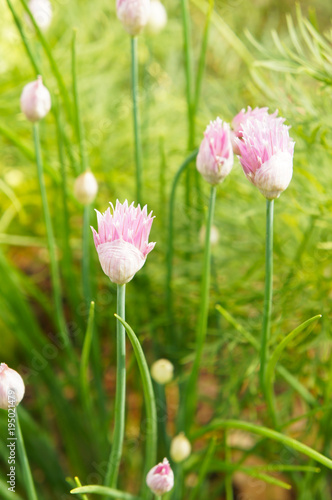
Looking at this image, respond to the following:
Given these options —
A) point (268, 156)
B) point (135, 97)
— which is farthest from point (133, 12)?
point (268, 156)

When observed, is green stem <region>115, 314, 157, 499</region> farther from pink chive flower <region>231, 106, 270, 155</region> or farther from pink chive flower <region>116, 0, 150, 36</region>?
pink chive flower <region>116, 0, 150, 36</region>

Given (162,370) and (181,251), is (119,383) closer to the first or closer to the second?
(162,370)

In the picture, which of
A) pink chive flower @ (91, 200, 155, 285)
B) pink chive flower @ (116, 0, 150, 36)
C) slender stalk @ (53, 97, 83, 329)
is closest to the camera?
pink chive flower @ (91, 200, 155, 285)

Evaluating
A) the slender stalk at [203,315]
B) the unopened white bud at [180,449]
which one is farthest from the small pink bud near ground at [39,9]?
the unopened white bud at [180,449]

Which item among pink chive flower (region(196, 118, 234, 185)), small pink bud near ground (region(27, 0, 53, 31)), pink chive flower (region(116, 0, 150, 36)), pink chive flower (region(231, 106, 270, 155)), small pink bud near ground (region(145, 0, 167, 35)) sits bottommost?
pink chive flower (region(196, 118, 234, 185))

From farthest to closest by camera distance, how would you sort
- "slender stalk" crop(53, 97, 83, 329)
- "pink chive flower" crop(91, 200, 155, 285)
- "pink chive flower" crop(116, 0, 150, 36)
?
"slender stalk" crop(53, 97, 83, 329), "pink chive flower" crop(116, 0, 150, 36), "pink chive flower" crop(91, 200, 155, 285)

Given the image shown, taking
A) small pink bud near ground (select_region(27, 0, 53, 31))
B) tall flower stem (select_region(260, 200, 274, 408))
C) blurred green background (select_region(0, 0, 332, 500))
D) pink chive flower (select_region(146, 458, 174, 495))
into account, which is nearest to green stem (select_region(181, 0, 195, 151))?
blurred green background (select_region(0, 0, 332, 500))

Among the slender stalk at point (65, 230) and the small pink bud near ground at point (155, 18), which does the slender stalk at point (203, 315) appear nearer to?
the slender stalk at point (65, 230)
